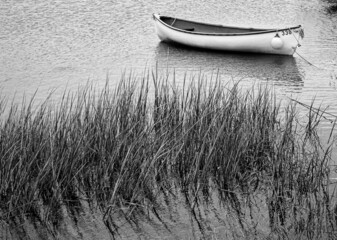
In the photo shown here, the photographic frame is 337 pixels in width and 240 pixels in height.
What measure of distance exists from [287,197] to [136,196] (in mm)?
1748

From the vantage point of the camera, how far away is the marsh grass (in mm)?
7477

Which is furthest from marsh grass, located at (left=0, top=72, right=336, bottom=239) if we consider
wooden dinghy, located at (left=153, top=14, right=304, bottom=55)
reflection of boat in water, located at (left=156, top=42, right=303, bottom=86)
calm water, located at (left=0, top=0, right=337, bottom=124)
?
wooden dinghy, located at (left=153, top=14, right=304, bottom=55)

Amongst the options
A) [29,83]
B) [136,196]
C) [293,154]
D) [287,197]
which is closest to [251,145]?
[293,154]

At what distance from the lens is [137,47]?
18203 millimetres

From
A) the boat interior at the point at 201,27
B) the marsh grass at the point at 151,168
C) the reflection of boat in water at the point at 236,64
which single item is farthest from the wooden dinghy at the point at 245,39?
the marsh grass at the point at 151,168

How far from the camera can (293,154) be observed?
889 cm

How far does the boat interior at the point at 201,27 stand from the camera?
18.4 m

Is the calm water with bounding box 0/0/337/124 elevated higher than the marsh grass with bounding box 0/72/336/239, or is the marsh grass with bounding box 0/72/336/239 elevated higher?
the marsh grass with bounding box 0/72/336/239

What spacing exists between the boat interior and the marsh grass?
368 inches

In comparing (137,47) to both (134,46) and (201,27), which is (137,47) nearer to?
(134,46)

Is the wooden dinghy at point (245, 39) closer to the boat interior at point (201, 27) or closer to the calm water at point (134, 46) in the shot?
the boat interior at point (201, 27)

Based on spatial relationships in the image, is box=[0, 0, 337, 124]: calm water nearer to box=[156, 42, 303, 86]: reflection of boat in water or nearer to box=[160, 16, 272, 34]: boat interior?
box=[156, 42, 303, 86]: reflection of boat in water

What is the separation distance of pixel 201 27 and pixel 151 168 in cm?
1142

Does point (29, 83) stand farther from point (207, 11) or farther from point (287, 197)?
point (207, 11)
